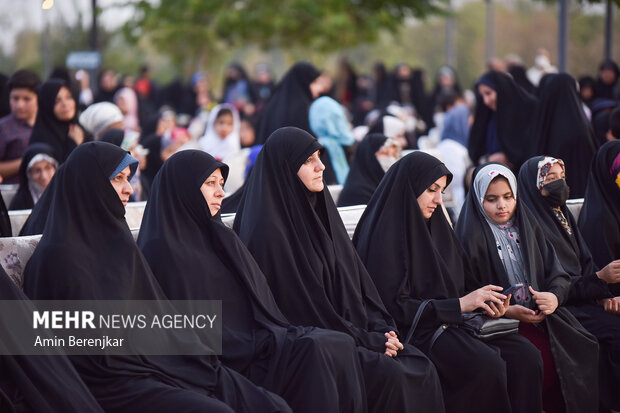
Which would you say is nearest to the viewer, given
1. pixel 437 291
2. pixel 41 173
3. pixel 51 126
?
pixel 437 291

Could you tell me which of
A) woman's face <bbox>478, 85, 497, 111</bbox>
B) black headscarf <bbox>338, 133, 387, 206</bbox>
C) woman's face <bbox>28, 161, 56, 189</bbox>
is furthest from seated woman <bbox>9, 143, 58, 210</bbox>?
woman's face <bbox>478, 85, 497, 111</bbox>

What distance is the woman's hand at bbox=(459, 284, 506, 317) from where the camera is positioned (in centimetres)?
445

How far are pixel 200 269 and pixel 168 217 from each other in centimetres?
27

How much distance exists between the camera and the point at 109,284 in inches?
143

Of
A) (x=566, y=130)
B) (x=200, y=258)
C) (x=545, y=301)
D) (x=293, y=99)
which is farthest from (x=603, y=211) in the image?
(x=293, y=99)

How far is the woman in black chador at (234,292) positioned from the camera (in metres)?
3.87

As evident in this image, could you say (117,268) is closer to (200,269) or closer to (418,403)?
(200,269)

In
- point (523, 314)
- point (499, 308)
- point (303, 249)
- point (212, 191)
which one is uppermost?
point (212, 191)

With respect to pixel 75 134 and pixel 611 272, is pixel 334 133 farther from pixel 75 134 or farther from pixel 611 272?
pixel 611 272

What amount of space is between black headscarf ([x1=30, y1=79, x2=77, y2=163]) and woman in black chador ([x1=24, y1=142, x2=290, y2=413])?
3244 mm

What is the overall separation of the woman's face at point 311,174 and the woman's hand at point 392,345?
2.52 feet

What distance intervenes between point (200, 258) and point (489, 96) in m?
4.79

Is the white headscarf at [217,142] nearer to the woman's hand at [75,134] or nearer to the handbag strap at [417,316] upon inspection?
the woman's hand at [75,134]

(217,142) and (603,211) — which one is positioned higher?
(603,211)
